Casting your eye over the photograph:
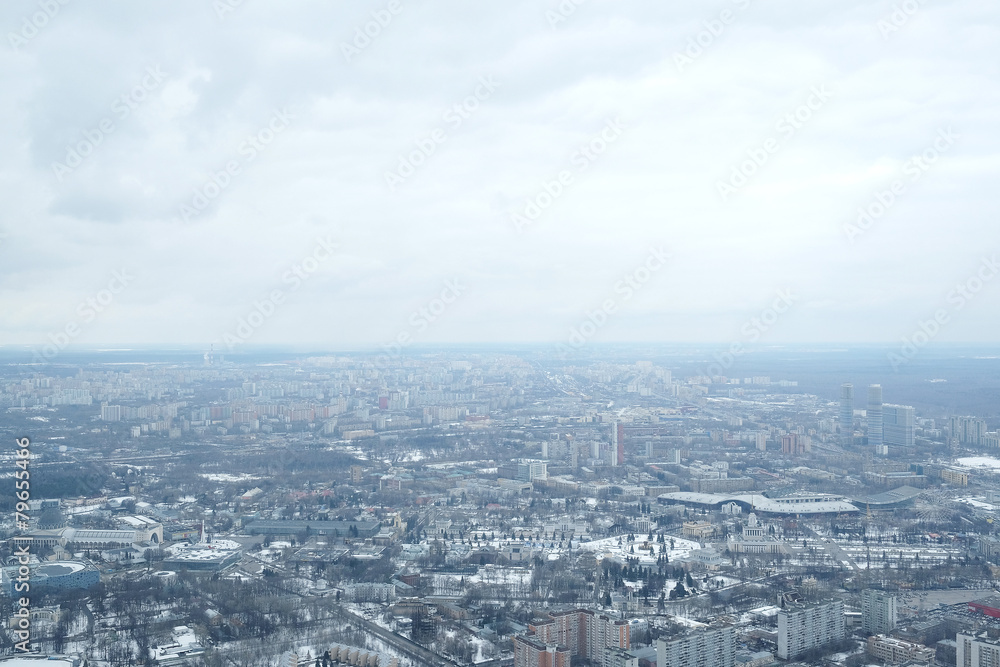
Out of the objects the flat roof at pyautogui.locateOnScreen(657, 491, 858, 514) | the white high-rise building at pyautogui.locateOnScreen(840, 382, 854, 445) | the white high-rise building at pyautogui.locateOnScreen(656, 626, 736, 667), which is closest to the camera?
the white high-rise building at pyautogui.locateOnScreen(656, 626, 736, 667)

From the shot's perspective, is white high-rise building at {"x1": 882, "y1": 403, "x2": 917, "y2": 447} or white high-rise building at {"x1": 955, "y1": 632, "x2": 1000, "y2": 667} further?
white high-rise building at {"x1": 882, "y1": 403, "x2": 917, "y2": 447}

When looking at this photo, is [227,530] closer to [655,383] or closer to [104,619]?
[104,619]

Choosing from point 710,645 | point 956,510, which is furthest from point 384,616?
point 956,510

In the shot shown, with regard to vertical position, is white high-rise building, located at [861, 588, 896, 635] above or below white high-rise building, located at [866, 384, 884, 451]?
below

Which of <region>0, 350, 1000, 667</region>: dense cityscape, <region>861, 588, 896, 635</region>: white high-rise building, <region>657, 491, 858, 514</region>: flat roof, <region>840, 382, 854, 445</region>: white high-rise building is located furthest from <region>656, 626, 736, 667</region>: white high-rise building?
<region>840, 382, 854, 445</region>: white high-rise building

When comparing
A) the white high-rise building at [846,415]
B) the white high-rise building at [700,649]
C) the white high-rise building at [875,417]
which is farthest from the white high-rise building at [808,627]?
the white high-rise building at [846,415]

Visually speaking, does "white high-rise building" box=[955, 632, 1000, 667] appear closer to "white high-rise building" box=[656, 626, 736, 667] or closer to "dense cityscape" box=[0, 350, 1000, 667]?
"dense cityscape" box=[0, 350, 1000, 667]
